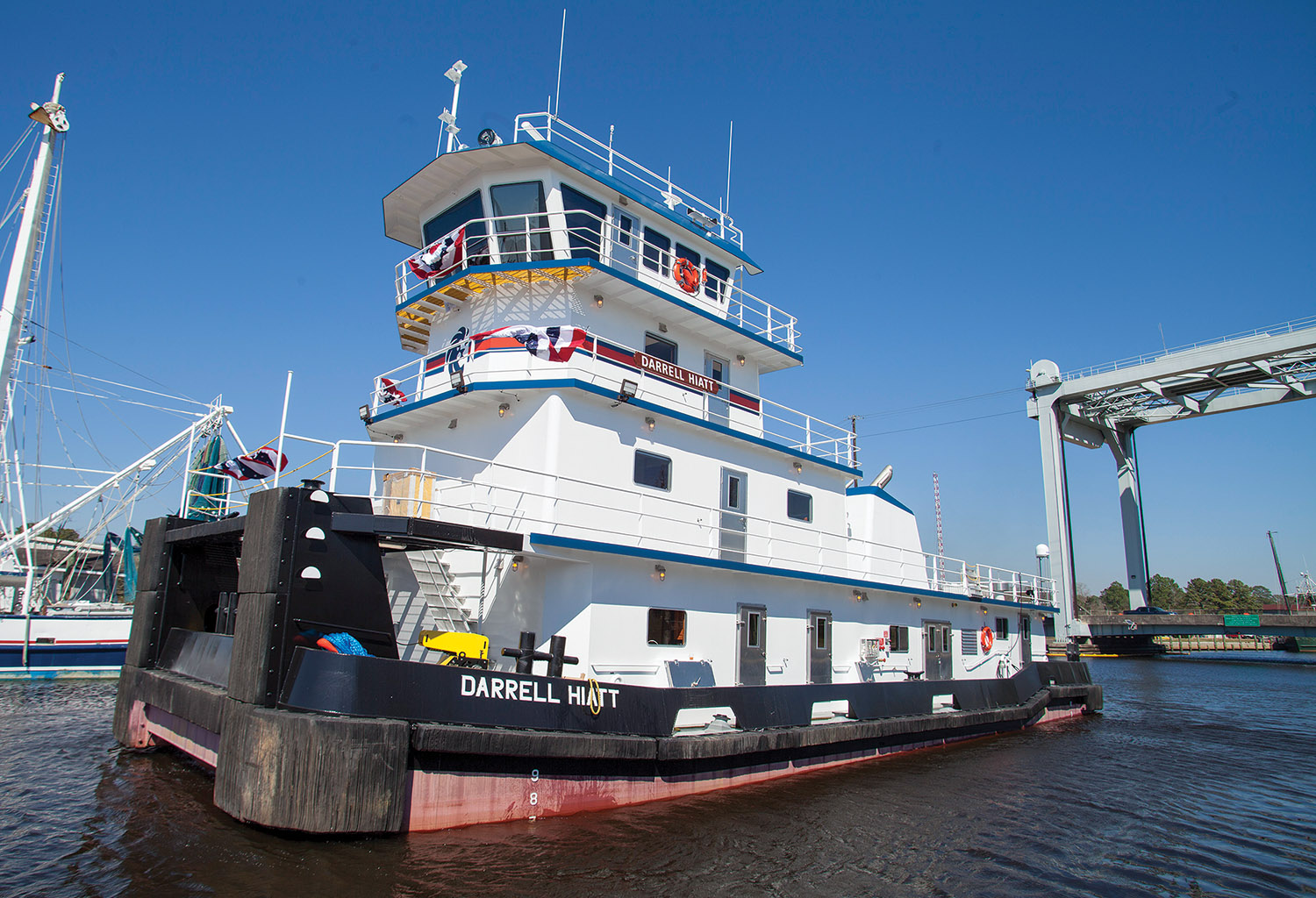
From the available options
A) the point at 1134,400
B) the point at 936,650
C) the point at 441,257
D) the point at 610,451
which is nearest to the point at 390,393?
the point at 441,257

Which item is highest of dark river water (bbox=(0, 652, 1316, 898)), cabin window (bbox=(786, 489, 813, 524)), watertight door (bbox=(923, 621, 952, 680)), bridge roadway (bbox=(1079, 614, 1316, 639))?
cabin window (bbox=(786, 489, 813, 524))

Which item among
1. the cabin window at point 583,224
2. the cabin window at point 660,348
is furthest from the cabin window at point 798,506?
the cabin window at point 583,224

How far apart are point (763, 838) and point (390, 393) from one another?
346 inches

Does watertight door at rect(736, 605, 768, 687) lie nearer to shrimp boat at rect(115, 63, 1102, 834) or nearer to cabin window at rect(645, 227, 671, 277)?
shrimp boat at rect(115, 63, 1102, 834)

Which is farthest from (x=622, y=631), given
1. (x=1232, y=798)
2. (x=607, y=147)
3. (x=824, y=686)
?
(x=1232, y=798)

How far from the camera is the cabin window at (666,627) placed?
10.1m

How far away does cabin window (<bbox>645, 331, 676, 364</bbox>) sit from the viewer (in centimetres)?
1266

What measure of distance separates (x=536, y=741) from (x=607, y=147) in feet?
32.9

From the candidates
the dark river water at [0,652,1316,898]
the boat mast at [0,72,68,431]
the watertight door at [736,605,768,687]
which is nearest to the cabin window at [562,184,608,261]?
the watertight door at [736,605,768,687]

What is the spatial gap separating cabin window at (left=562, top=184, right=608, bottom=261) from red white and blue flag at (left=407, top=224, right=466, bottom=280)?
5.54ft

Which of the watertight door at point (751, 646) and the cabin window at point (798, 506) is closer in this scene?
the watertight door at point (751, 646)

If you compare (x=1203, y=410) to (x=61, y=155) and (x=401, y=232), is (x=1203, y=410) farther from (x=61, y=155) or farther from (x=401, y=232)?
(x=61, y=155)

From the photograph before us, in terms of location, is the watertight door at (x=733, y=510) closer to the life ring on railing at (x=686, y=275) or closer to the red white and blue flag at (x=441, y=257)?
the life ring on railing at (x=686, y=275)

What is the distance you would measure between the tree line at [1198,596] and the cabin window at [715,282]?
75439 mm
